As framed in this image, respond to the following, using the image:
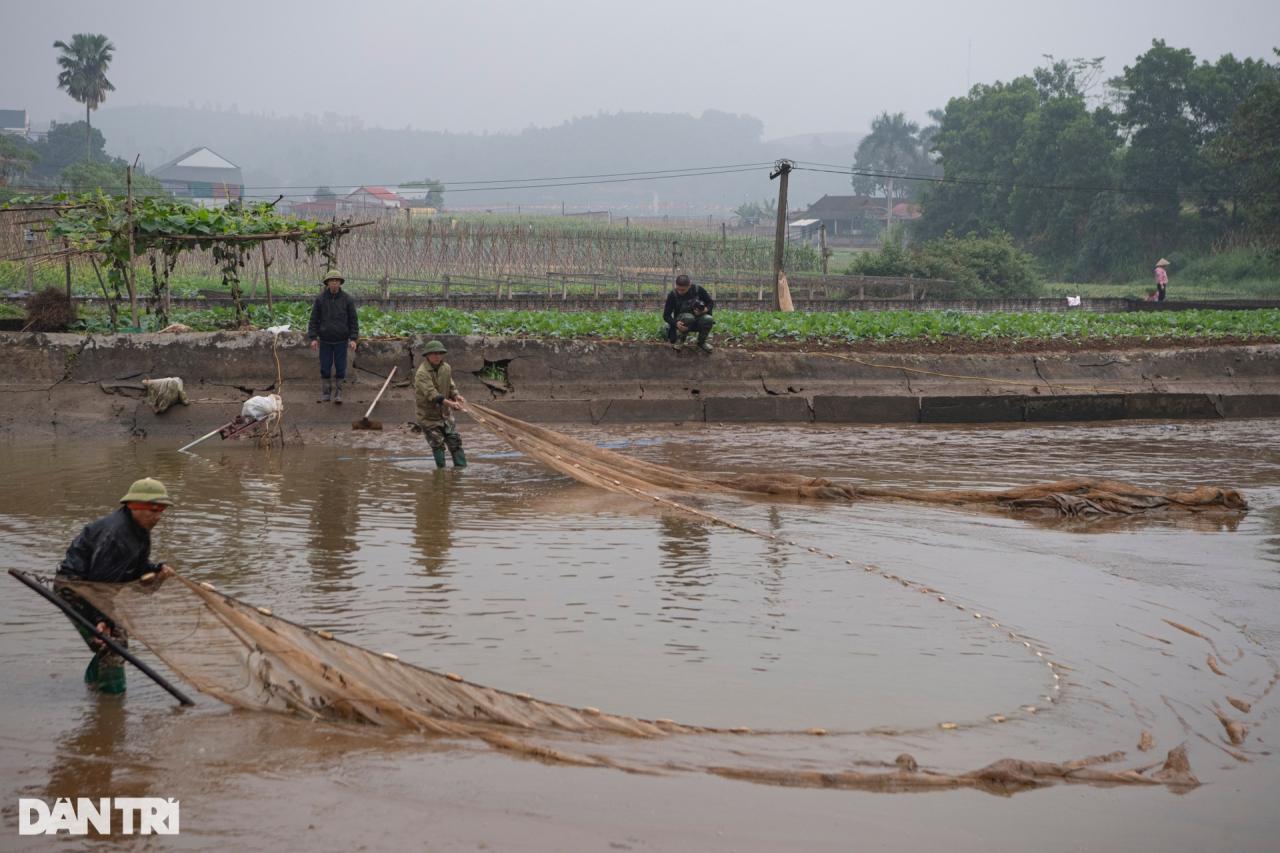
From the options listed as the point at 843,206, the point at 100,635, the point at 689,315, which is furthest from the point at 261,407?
the point at 843,206

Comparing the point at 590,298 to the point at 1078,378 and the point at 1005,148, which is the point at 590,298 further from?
the point at 1005,148

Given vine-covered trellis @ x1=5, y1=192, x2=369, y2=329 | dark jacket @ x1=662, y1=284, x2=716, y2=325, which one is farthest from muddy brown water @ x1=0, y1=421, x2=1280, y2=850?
dark jacket @ x1=662, y1=284, x2=716, y2=325

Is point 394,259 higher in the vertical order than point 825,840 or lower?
higher

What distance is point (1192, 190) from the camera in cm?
4556

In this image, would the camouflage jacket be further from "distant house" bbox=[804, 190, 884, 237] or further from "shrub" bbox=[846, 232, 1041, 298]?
"distant house" bbox=[804, 190, 884, 237]

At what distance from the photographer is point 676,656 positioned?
20.6ft

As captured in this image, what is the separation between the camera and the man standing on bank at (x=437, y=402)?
11.2 metres

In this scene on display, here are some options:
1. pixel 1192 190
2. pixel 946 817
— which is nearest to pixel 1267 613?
pixel 946 817

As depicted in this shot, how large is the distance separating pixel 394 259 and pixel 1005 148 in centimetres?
2870

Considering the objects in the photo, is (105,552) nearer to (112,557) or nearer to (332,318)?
(112,557)

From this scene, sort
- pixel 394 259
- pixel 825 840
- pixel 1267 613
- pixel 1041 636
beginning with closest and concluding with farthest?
pixel 825 840, pixel 1041 636, pixel 1267 613, pixel 394 259

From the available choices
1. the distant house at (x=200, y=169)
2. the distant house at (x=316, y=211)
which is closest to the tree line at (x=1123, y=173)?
the distant house at (x=316, y=211)

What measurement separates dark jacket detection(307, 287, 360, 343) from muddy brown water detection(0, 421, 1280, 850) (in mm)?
2355

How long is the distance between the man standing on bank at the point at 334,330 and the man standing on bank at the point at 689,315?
154 inches
